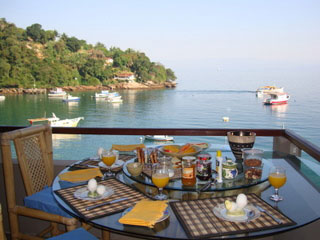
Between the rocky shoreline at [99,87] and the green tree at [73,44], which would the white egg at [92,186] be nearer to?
the rocky shoreline at [99,87]

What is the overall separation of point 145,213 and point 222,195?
0.36m

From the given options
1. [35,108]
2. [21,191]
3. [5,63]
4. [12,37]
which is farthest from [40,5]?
[21,191]

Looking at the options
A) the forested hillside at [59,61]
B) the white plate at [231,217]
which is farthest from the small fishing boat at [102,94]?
the white plate at [231,217]

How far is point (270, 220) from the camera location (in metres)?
0.96

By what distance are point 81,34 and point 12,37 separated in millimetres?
12258

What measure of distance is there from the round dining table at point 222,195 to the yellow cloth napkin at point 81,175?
4cm

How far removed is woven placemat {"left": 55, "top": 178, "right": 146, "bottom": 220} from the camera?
1041mm

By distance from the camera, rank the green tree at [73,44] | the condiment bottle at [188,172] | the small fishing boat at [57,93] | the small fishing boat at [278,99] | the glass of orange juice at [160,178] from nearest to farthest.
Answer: the glass of orange juice at [160,178], the condiment bottle at [188,172], the small fishing boat at [57,93], the small fishing boat at [278,99], the green tree at [73,44]

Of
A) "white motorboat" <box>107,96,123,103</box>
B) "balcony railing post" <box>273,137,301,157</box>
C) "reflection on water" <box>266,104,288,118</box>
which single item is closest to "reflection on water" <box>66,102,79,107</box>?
"white motorboat" <box>107,96,123,103</box>

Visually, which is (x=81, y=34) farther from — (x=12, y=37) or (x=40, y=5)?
(x=12, y=37)

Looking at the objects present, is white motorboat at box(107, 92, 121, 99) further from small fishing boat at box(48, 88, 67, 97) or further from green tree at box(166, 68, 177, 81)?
green tree at box(166, 68, 177, 81)

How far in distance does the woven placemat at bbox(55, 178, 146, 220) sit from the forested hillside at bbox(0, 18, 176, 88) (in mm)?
41519

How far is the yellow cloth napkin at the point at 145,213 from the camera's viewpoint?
930 mm

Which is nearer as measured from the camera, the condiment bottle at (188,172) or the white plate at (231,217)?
the white plate at (231,217)
